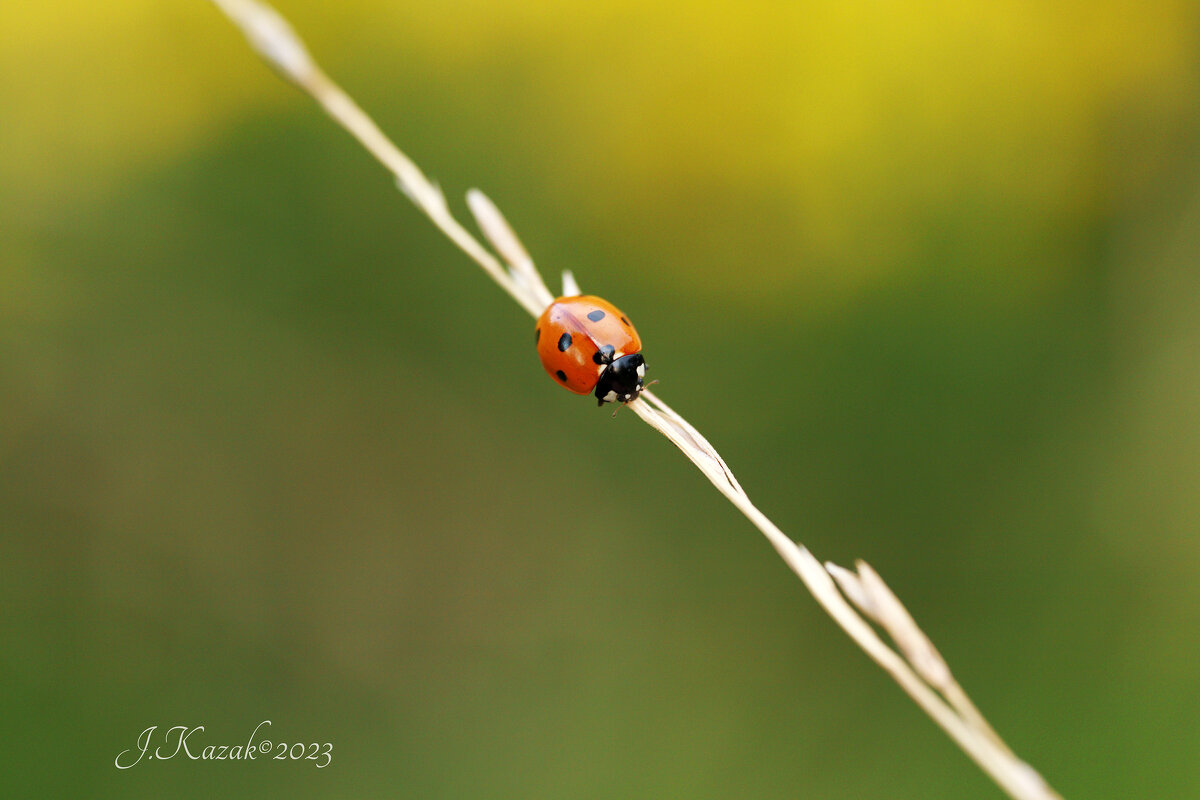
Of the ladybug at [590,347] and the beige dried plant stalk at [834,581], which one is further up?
the ladybug at [590,347]

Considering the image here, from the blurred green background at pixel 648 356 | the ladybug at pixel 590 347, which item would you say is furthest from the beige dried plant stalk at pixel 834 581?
the blurred green background at pixel 648 356

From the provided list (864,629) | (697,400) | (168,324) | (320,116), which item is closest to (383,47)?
(320,116)

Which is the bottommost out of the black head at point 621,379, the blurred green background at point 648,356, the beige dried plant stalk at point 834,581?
the beige dried plant stalk at point 834,581

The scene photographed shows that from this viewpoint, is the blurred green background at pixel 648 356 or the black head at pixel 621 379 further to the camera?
the blurred green background at pixel 648 356

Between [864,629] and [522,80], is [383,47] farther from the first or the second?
[864,629]

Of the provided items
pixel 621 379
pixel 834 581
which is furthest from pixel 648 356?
pixel 834 581

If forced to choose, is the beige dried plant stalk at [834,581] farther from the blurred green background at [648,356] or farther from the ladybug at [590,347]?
the blurred green background at [648,356]

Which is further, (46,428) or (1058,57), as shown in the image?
(46,428)

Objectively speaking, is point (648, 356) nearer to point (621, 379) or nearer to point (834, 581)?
point (621, 379)
